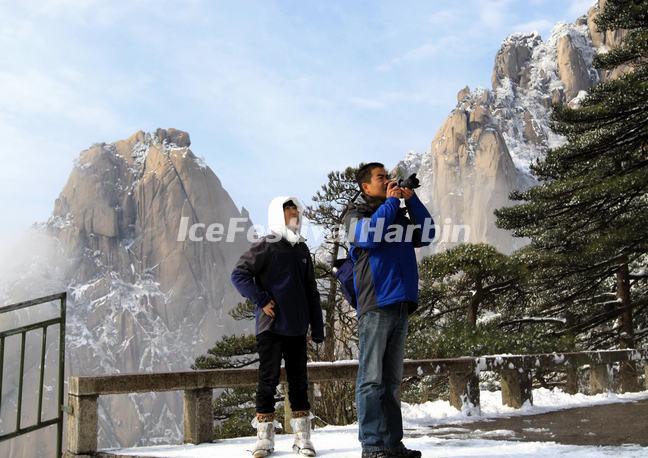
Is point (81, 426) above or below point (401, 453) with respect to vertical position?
above

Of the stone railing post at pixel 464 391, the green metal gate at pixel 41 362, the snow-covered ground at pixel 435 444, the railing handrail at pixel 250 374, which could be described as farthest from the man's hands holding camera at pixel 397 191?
the stone railing post at pixel 464 391

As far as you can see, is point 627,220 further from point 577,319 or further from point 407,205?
point 407,205

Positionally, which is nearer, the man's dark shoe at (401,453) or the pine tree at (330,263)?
the man's dark shoe at (401,453)

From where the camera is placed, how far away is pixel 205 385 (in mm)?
5070

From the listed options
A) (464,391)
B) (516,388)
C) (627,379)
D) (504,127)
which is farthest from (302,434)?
(504,127)

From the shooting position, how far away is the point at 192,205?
138 metres

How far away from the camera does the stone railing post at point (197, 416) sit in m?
5.02

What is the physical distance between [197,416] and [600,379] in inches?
220

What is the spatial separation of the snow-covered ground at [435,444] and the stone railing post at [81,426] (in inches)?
11.3

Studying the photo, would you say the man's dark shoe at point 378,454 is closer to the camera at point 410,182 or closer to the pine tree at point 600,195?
the camera at point 410,182

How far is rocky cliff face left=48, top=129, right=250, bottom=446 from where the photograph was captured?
445 feet

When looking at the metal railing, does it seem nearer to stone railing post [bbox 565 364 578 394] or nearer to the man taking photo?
stone railing post [bbox 565 364 578 394]

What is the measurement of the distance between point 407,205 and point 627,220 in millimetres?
12794

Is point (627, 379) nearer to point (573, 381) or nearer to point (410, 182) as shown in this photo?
point (573, 381)
